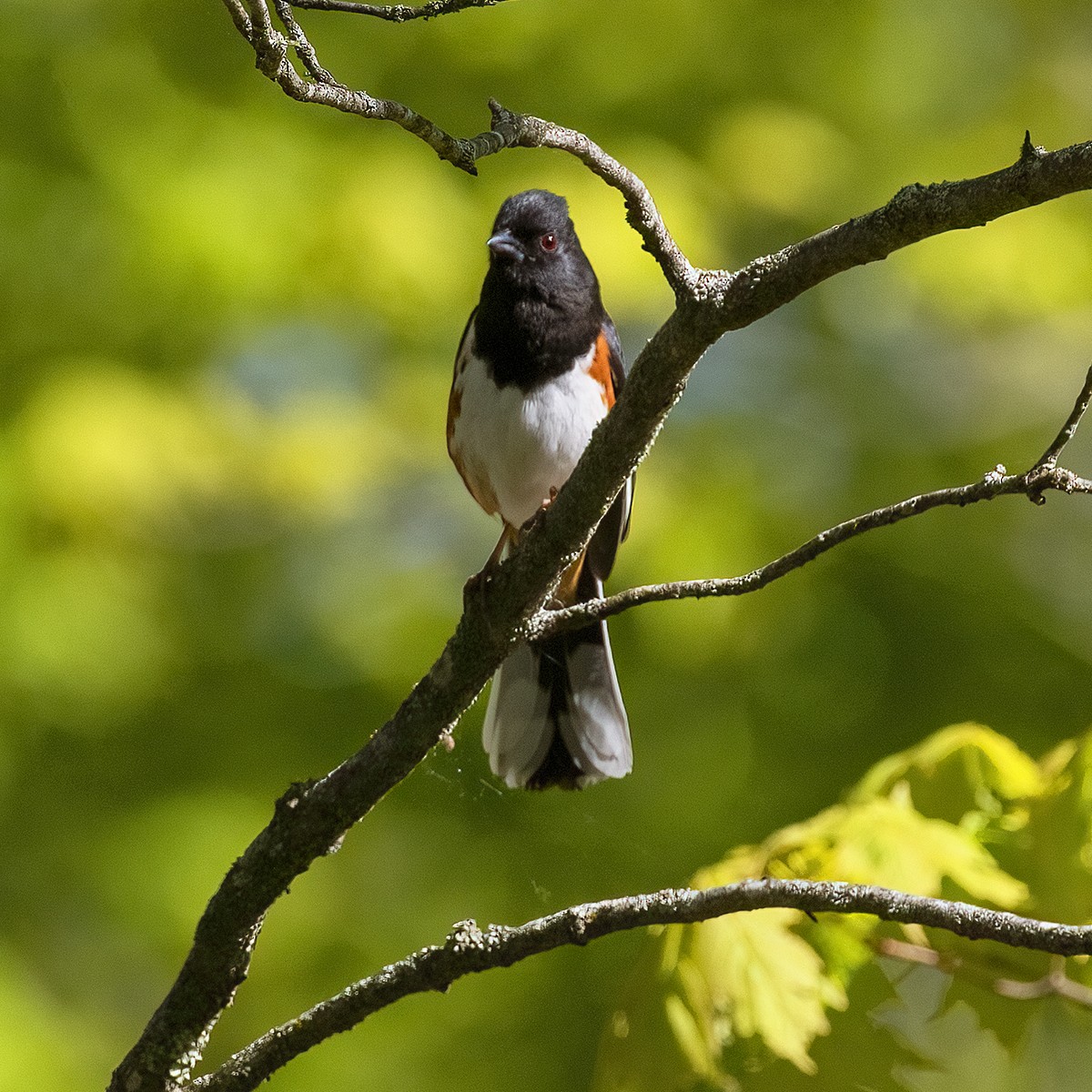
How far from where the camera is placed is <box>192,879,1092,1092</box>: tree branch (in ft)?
4.19

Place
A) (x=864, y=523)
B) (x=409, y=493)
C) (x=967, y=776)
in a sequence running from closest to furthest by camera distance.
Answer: (x=864, y=523) < (x=967, y=776) < (x=409, y=493)

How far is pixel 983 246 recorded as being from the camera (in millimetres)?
A: 3576

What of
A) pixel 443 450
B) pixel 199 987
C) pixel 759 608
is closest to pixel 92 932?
pixel 443 450

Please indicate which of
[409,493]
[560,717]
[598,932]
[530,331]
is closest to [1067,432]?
[598,932]

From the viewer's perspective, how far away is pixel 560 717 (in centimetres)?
274

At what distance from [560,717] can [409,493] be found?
109 centimetres

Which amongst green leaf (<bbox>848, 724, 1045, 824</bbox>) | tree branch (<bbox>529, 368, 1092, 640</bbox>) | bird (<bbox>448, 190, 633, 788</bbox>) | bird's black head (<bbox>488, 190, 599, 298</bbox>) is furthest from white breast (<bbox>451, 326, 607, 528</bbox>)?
tree branch (<bbox>529, 368, 1092, 640</bbox>)

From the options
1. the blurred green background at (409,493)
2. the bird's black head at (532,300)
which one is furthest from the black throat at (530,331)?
the blurred green background at (409,493)

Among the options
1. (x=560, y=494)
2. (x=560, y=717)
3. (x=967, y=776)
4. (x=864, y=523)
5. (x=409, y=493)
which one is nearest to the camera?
(x=864, y=523)

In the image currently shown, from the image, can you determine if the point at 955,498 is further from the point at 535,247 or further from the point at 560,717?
the point at 535,247

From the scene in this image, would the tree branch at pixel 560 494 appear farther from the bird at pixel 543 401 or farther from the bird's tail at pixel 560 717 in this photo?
the bird at pixel 543 401

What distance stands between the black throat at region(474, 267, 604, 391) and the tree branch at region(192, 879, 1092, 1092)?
1.66 meters

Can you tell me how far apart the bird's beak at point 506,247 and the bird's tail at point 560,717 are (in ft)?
2.32

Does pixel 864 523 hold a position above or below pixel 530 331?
below
